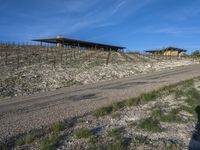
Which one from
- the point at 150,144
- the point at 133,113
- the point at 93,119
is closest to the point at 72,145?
the point at 150,144

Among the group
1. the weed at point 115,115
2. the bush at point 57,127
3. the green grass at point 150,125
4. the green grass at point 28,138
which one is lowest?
the green grass at point 28,138

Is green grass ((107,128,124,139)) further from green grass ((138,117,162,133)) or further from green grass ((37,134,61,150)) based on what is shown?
green grass ((37,134,61,150))

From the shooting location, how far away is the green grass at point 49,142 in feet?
17.3

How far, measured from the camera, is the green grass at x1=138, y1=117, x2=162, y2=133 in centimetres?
645

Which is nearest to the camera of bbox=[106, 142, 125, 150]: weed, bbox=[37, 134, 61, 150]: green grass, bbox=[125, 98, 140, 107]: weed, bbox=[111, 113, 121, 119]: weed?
bbox=[106, 142, 125, 150]: weed

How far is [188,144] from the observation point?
18.2ft

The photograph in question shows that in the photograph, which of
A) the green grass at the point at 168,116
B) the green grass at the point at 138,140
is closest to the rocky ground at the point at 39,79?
the green grass at the point at 168,116

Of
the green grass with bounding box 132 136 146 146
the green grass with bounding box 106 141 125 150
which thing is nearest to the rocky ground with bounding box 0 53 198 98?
the green grass with bounding box 132 136 146 146

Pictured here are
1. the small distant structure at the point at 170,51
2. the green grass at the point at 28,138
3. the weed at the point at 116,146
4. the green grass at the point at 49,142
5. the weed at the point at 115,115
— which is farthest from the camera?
the small distant structure at the point at 170,51

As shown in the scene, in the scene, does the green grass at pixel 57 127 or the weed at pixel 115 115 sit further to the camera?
the weed at pixel 115 115

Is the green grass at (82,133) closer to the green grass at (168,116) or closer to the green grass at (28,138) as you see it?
the green grass at (28,138)

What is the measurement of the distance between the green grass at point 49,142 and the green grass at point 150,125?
230cm

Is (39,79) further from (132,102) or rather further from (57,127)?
(57,127)

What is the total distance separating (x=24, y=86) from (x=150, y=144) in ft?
46.5
